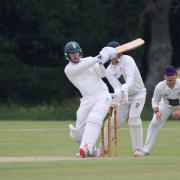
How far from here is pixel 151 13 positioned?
116ft

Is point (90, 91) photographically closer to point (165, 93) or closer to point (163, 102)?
point (165, 93)

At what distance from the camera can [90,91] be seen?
1496cm

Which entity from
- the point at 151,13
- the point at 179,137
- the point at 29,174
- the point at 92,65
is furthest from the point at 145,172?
the point at 151,13

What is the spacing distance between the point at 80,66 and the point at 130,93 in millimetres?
1391

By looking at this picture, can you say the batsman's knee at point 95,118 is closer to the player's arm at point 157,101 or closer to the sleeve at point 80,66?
the sleeve at point 80,66

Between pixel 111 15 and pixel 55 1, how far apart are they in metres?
A: 2.26

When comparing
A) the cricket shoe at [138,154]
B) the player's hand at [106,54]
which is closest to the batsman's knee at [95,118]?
the player's hand at [106,54]

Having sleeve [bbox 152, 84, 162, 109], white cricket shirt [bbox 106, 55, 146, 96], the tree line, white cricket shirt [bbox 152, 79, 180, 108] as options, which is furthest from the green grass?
white cricket shirt [bbox 106, 55, 146, 96]

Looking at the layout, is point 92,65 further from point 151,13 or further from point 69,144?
point 151,13

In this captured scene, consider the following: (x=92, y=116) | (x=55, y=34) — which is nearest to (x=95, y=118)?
(x=92, y=116)

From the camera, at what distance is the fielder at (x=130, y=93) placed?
51.0ft

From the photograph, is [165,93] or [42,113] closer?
[165,93]

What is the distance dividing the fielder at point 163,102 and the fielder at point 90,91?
1.53m

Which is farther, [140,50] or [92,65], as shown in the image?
[140,50]
